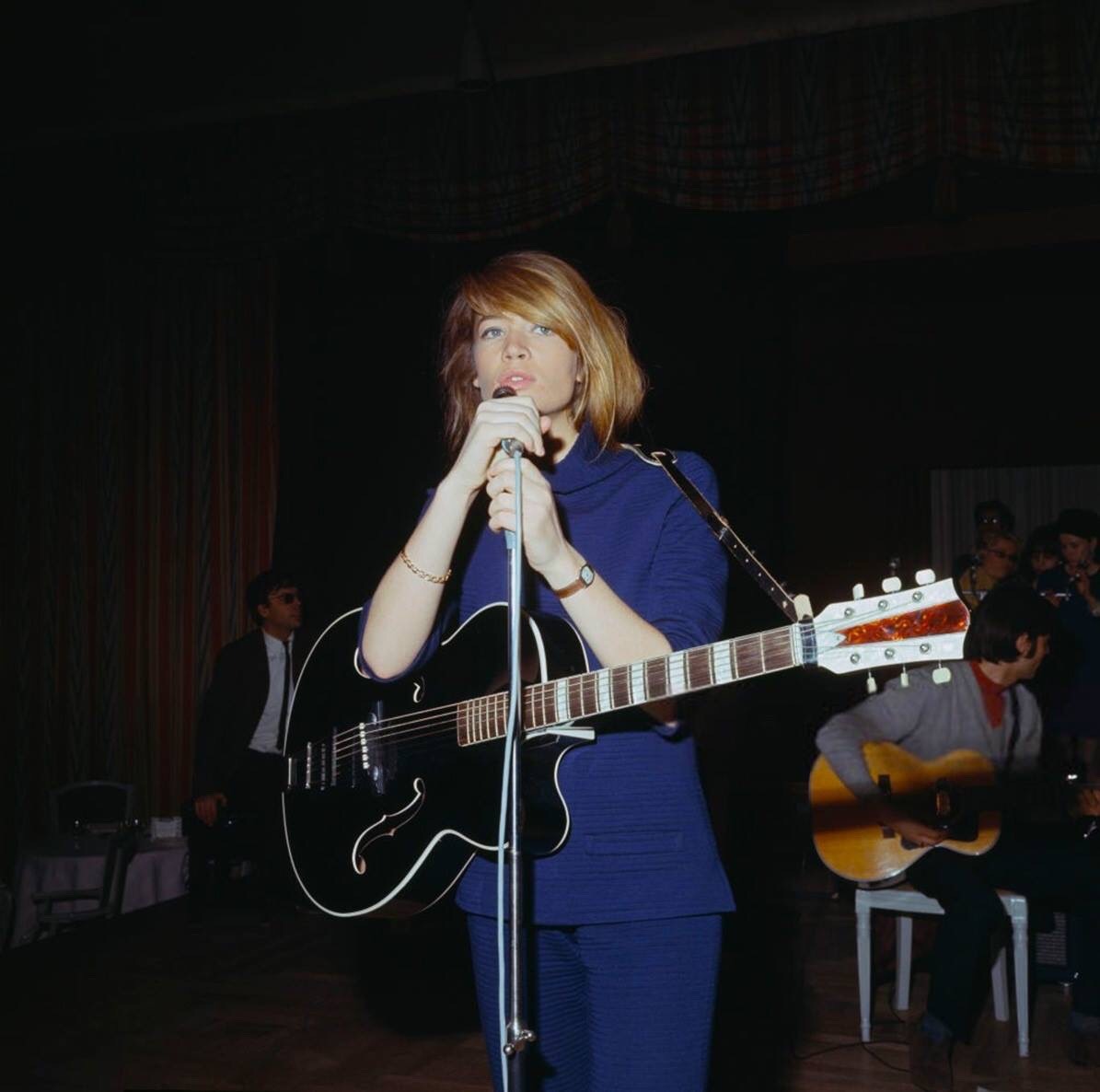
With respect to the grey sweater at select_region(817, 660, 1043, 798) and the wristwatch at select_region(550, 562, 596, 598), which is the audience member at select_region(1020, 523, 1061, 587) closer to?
the grey sweater at select_region(817, 660, 1043, 798)

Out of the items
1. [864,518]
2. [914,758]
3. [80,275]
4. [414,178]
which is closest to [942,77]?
[414,178]

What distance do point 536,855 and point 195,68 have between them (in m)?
5.47

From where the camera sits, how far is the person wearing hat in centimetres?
539

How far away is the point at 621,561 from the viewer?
1.47 metres

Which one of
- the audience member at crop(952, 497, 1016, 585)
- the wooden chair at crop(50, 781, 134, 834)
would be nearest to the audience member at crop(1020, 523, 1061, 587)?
the audience member at crop(952, 497, 1016, 585)

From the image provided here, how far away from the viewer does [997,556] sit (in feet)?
19.9

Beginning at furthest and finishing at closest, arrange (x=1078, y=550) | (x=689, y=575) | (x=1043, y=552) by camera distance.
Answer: (x=1043, y=552)
(x=1078, y=550)
(x=689, y=575)

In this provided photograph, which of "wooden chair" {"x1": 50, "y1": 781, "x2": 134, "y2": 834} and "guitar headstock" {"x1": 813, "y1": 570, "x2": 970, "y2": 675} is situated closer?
"guitar headstock" {"x1": 813, "y1": 570, "x2": 970, "y2": 675}

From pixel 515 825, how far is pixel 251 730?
4.71 metres

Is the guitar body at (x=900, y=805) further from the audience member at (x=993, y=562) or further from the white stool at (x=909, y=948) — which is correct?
the audience member at (x=993, y=562)

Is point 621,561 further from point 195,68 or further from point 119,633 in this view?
point 119,633

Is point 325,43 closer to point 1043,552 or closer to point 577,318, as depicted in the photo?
point 1043,552

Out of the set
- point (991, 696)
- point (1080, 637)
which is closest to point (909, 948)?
point (991, 696)

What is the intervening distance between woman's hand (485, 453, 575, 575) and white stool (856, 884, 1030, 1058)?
295cm
